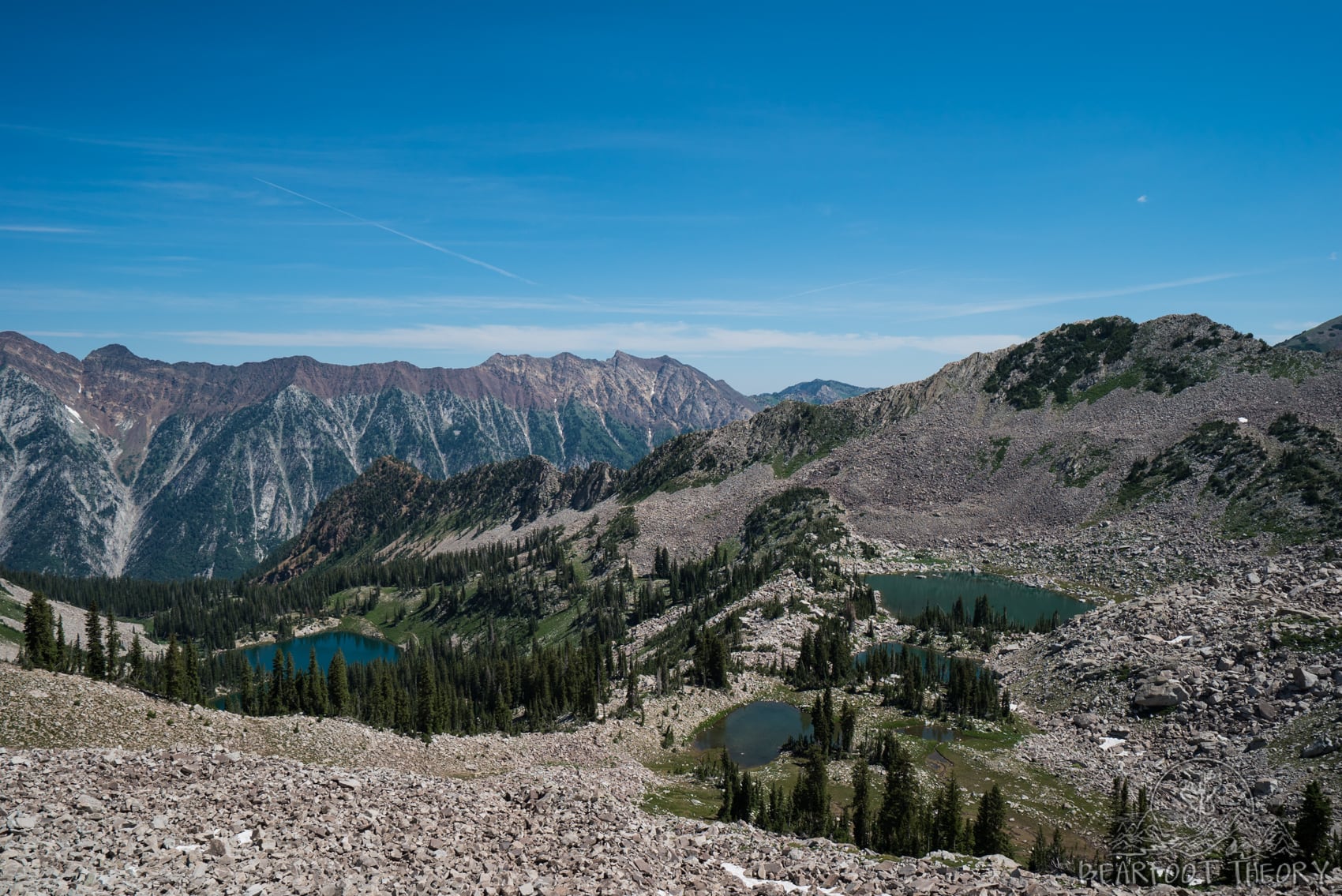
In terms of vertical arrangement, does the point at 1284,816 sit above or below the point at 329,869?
below

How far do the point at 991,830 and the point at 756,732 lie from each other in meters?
37.2

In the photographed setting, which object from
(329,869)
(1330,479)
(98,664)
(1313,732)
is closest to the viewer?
(329,869)

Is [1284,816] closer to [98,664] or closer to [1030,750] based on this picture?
[1030,750]

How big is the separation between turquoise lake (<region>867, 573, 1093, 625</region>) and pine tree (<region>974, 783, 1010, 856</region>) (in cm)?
8743

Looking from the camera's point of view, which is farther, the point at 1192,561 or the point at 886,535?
the point at 886,535

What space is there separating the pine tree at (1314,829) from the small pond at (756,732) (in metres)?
44.4

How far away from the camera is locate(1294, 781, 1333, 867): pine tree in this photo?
3984 cm

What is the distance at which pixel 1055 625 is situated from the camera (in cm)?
12206

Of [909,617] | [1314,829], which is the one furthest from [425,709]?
[909,617]

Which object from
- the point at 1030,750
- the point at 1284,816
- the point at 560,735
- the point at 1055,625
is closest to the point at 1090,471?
the point at 1055,625

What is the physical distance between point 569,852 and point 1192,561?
153960 millimetres

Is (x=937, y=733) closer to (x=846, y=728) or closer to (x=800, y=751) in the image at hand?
(x=846, y=728)

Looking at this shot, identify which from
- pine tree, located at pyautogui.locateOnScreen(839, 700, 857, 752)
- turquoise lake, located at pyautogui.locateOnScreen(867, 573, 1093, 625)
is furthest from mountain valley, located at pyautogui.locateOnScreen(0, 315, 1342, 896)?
turquoise lake, located at pyautogui.locateOnScreen(867, 573, 1093, 625)

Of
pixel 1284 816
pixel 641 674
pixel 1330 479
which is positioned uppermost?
pixel 1330 479
